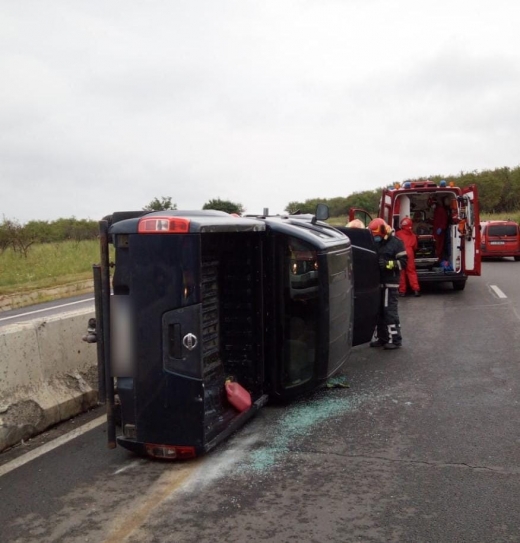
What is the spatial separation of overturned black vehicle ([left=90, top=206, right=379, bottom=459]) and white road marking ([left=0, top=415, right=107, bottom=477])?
68 cm

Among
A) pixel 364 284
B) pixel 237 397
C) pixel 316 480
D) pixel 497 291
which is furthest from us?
pixel 497 291

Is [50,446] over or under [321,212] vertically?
under

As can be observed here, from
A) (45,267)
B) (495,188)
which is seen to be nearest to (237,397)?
(45,267)

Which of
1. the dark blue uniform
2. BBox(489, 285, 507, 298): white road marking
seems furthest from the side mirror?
BBox(489, 285, 507, 298): white road marking

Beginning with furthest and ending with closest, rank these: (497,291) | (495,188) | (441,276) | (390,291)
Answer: (495,188) → (497,291) → (441,276) → (390,291)

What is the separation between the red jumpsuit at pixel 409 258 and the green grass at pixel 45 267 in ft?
35.8

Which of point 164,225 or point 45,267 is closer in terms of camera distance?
point 164,225

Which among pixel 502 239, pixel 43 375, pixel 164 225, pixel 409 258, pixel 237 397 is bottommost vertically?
pixel 237 397

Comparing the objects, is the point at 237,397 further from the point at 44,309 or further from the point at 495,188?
the point at 495,188

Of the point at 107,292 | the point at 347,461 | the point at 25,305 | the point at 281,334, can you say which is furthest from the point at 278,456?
the point at 25,305

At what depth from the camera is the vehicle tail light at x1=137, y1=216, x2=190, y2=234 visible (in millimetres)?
4383

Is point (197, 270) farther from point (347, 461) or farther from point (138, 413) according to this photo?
point (347, 461)

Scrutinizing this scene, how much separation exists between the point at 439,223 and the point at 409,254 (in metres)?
2.25

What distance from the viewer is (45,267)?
78.4ft
